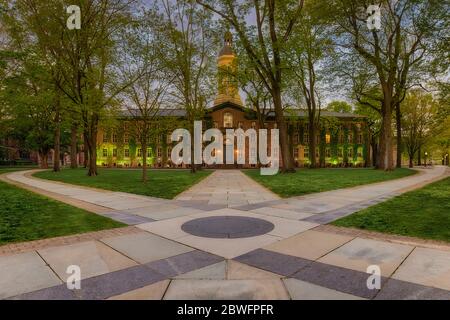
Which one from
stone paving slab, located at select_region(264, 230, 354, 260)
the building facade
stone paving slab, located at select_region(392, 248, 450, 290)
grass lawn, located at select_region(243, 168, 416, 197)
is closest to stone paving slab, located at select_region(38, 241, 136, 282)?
stone paving slab, located at select_region(264, 230, 354, 260)

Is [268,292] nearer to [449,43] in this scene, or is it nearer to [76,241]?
[76,241]

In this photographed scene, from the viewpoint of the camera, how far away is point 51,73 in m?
23.1

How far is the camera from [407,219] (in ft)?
23.6

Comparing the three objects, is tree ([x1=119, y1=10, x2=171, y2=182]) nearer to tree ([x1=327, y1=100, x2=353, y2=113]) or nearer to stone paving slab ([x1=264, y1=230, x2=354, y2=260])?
stone paving slab ([x1=264, y1=230, x2=354, y2=260])

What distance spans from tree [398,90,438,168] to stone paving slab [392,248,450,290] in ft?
172

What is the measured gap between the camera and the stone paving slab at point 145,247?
184 inches

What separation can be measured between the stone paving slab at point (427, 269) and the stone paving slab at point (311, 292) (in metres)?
1.07

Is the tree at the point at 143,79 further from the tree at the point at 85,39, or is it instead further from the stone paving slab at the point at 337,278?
the stone paving slab at the point at 337,278

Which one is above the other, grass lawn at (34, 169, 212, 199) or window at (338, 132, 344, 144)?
window at (338, 132, 344, 144)

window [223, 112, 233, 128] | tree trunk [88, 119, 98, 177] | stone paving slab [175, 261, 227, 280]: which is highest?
window [223, 112, 233, 128]

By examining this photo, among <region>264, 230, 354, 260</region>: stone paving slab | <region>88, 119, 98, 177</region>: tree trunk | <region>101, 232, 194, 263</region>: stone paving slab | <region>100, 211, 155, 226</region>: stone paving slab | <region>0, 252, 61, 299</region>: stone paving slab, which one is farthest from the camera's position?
<region>88, 119, 98, 177</region>: tree trunk

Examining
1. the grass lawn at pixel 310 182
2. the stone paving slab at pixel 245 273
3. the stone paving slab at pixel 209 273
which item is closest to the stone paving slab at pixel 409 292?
the stone paving slab at pixel 245 273

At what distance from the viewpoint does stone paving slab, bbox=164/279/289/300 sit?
128 inches
